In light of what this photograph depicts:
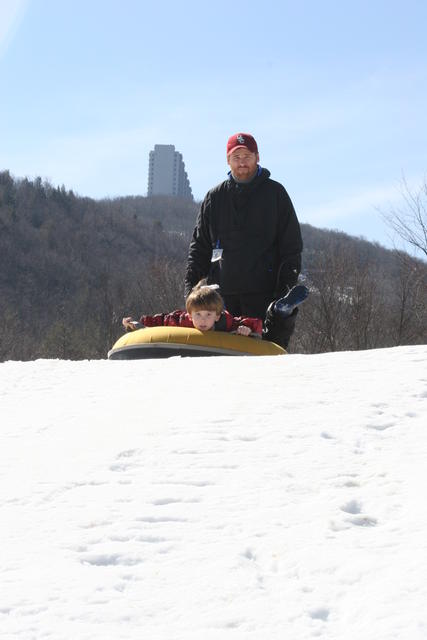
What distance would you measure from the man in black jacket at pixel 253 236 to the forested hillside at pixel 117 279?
381 inches

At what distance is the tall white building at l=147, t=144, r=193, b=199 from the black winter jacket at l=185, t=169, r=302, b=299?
12904cm

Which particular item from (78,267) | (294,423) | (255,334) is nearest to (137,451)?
(294,423)

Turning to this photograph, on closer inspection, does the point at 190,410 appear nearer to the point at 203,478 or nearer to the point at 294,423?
the point at 294,423

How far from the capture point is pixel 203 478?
8.41 ft

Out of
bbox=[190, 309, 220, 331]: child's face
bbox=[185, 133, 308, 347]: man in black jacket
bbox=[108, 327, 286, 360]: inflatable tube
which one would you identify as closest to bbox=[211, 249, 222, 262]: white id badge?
bbox=[185, 133, 308, 347]: man in black jacket

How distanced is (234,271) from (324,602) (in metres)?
3.65

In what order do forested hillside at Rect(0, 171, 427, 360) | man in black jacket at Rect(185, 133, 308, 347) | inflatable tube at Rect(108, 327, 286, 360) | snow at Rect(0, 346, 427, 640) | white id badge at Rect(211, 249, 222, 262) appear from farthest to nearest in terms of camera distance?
1. forested hillside at Rect(0, 171, 427, 360)
2. white id badge at Rect(211, 249, 222, 262)
3. man in black jacket at Rect(185, 133, 308, 347)
4. inflatable tube at Rect(108, 327, 286, 360)
5. snow at Rect(0, 346, 427, 640)

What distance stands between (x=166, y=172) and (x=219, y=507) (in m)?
137

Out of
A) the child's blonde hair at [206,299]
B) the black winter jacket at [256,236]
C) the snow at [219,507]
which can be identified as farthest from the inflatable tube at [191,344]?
the snow at [219,507]

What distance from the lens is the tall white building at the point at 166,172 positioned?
134125 millimetres

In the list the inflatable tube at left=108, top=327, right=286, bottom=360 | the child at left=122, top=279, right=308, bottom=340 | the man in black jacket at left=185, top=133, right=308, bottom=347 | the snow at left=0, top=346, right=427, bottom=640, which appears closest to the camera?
the snow at left=0, top=346, right=427, bottom=640

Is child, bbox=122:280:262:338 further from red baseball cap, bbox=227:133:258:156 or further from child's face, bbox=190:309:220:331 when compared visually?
red baseball cap, bbox=227:133:258:156

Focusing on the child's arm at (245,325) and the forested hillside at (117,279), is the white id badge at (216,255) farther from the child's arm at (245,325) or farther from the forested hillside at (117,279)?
the forested hillside at (117,279)

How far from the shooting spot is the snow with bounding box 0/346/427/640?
178 centimetres
